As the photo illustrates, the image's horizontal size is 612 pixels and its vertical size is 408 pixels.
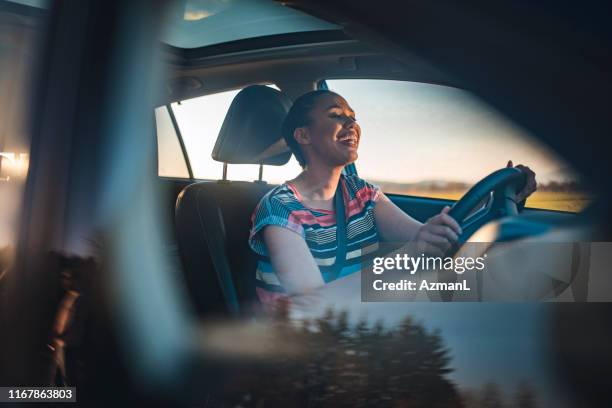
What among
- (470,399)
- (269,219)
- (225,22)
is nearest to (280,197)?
(269,219)

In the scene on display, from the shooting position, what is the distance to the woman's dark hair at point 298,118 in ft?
4.72

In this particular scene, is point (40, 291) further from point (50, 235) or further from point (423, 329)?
point (423, 329)

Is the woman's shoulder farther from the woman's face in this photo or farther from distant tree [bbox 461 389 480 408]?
distant tree [bbox 461 389 480 408]

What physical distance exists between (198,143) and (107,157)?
0.21 m

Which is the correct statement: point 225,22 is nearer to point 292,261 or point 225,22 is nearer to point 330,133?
point 330,133

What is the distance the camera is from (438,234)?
1264mm

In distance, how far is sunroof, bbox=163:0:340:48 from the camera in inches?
56.6

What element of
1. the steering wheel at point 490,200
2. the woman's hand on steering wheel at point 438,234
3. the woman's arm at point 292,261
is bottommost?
the woman's arm at point 292,261

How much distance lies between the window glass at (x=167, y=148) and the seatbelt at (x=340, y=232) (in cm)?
46

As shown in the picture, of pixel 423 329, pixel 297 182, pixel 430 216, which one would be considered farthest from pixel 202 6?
pixel 423 329

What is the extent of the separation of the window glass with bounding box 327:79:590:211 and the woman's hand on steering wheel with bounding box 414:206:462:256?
48mm

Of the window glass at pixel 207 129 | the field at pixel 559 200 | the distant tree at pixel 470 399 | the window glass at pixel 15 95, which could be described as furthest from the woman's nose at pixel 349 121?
the window glass at pixel 15 95

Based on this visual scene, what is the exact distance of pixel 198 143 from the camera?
1.60m

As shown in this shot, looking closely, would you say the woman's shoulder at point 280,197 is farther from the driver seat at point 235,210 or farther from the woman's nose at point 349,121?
the woman's nose at point 349,121
